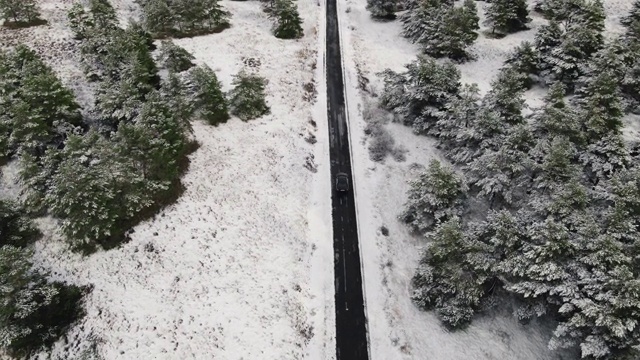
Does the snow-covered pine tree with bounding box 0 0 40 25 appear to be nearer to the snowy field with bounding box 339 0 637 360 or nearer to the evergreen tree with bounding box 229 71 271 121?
the evergreen tree with bounding box 229 71 271 121

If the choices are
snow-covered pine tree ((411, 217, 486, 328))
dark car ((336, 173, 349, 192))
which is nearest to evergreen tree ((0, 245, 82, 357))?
dark car ((336, 173, 349, 192))

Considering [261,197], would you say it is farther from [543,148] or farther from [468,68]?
[468,68]

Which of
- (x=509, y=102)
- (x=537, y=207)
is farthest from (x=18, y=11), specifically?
(x=537, y=207)

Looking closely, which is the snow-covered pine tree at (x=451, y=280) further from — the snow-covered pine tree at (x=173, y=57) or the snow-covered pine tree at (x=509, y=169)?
the snow-covered pine tree at (x=173, y=57)

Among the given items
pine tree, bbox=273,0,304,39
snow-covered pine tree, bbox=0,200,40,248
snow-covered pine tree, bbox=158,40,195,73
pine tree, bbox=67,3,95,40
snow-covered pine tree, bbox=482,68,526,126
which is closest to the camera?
snow-covered pine tree, bbox=0,200,40,248

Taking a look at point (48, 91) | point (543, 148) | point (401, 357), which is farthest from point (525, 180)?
point (48, 91)
